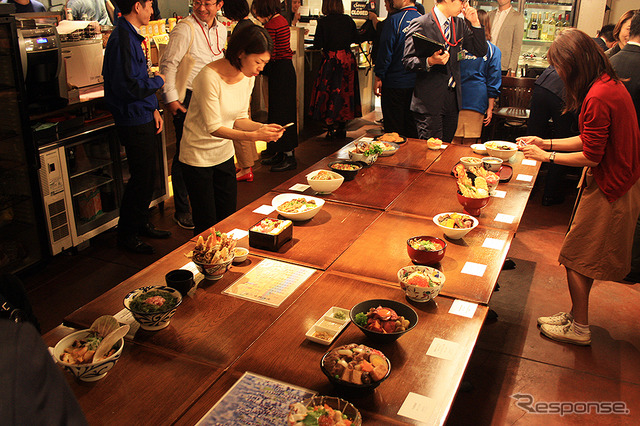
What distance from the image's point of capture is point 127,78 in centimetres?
359

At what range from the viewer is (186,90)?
434 cm

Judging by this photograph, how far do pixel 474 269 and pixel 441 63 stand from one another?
8.28 feet

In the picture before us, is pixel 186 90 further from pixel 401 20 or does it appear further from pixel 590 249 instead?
pixel 590 249

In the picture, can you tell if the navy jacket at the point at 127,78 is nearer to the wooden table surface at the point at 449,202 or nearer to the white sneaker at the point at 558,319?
the wooden table surface at the point at 449,202

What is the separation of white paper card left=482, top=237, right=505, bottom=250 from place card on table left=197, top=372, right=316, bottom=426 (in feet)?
4.23

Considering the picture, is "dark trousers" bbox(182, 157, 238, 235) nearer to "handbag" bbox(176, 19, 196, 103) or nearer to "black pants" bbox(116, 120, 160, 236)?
"black pants" bbox(116, 120, 160, 236)

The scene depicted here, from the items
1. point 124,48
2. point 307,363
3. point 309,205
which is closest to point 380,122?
point 124,48

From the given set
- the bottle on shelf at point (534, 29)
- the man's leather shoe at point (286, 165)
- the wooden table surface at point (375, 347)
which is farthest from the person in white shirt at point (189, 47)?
the bottle on shelf at point (534, 29)

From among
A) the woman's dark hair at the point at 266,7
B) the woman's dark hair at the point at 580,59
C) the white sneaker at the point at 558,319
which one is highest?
the woman's dark hair at the point at 266,7

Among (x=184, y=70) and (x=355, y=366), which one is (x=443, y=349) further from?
(x=184, y=70)

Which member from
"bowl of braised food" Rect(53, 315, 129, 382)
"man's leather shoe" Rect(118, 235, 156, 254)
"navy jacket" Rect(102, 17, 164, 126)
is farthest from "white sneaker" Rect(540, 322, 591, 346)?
"navy jacket" Rect(102, 17, 164, 126)

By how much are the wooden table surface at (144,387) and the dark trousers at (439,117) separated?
3.42 m

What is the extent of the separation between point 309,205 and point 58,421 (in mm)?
2038

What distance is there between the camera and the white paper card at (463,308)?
2002 millimetres
